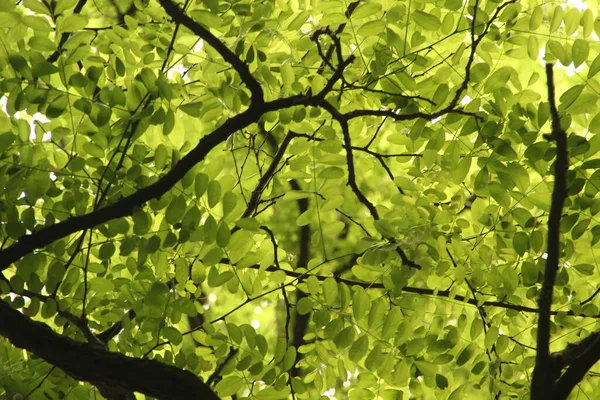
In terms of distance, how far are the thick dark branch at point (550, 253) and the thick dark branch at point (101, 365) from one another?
1134 millimetres

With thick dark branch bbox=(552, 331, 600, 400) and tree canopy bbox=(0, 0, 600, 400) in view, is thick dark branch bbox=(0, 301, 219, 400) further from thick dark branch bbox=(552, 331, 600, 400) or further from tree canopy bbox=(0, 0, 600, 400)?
thick dark branch bbox=(552, 331, 600, 400)

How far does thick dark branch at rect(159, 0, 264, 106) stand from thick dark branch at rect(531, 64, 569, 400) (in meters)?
1.18

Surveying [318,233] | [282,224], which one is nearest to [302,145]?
[318,233]

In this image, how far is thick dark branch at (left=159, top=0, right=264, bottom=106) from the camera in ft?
8.17

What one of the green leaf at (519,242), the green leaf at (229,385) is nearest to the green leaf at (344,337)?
the green leaf at (229,385)

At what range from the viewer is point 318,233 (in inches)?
109

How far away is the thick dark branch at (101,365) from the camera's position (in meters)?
2.39

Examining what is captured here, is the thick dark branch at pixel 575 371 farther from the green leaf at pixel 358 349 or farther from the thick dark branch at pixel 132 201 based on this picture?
the thick dark branch at pixel 132 201

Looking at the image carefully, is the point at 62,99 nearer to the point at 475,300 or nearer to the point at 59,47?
the point at 59,47

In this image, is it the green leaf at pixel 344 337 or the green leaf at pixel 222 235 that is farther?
the green leaf at pixel 344 337

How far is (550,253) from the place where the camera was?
1741 mm

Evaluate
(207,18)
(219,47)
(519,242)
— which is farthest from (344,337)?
(207,18)

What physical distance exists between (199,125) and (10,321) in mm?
1704

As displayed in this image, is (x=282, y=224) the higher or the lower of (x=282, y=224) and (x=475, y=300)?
the higher
